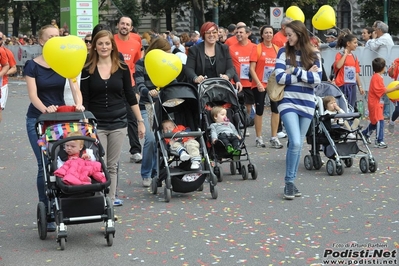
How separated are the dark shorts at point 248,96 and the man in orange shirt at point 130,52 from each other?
88.3 inches

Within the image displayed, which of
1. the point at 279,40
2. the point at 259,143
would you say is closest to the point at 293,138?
the point at 259,143

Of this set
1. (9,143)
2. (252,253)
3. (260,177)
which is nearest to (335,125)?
(260,177)

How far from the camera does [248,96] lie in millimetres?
14953

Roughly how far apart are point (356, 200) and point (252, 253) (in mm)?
2760

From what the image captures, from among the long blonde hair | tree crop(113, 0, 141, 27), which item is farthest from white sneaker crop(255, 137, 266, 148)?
tree crop(113, 0, 141, 27)

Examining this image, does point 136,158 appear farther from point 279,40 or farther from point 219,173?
point 279,40

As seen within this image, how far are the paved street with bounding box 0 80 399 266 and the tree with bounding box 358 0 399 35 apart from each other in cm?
4016

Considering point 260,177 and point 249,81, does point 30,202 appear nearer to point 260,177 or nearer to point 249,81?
point 260,177

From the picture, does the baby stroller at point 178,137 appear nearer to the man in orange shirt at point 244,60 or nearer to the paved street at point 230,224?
the paved street at point 230,224

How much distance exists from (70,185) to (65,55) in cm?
121

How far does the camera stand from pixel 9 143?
51.5 feet

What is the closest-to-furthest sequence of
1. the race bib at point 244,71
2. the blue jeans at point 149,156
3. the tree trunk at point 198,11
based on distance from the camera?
the blue jeans at point 149,156 → the race bib at point 244,71 → the tree trunk at point 198,11

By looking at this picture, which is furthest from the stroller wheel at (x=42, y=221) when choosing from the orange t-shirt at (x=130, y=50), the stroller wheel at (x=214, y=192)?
the orange t-shirt at (x=130, y=50)

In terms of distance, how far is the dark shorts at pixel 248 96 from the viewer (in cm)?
1489
